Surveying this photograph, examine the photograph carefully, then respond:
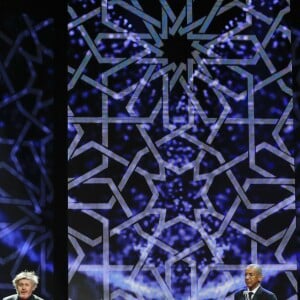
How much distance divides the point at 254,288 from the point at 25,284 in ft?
4.17

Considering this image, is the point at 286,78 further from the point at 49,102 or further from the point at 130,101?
the point at 49,102

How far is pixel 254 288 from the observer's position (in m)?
3.79

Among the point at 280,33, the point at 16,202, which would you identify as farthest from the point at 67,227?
the point at 280,33

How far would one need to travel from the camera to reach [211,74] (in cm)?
392

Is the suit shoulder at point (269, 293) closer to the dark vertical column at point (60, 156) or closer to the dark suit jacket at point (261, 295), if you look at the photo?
the dark suit jacket at point (261, 295)

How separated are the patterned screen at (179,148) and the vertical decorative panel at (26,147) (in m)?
0.14

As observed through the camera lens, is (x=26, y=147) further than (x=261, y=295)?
Yes

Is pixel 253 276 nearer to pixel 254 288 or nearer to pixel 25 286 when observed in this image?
pixel 254 288

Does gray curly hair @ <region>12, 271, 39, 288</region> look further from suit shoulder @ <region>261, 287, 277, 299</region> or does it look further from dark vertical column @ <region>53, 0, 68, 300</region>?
suit shoulder @ <region>261, 287, 277, 299</region>

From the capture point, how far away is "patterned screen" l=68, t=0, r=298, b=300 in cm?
383

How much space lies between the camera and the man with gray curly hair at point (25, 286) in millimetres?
3752

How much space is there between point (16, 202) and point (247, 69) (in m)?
1.52

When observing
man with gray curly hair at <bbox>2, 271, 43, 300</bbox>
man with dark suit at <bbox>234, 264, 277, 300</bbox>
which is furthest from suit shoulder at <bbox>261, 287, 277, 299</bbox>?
man with gray curly hair at <bbox>2, 271, 43, 300</bbox>

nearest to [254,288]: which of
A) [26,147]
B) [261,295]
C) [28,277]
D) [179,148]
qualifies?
[261,295]
